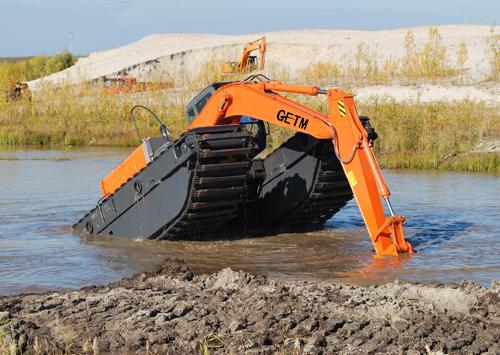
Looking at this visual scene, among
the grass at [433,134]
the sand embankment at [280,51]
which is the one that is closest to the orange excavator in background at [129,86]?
the sand embankment at [280,51]

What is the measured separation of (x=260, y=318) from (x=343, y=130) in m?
4.62

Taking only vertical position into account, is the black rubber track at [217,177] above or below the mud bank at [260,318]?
above

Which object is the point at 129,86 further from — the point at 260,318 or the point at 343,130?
the point at 260,318

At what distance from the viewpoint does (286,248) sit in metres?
13.5

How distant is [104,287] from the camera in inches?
388

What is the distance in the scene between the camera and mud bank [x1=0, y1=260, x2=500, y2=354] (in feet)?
24.9

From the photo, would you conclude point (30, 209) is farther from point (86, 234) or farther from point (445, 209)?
point (445, 209)

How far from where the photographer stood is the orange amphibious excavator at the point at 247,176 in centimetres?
1211

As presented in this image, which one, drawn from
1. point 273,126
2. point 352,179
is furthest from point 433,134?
point 352,179

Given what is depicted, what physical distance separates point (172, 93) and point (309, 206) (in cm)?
2298

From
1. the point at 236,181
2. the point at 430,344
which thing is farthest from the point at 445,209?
the point at 430,344

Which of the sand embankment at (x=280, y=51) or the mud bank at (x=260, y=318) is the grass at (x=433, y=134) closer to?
the mud bank at (x=260, y=318)

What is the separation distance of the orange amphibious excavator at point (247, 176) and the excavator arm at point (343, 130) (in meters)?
0.01

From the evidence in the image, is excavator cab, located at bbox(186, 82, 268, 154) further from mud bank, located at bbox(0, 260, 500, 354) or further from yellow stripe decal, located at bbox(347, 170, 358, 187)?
mud bank, located at bbox(0, 260, 500, 354)
